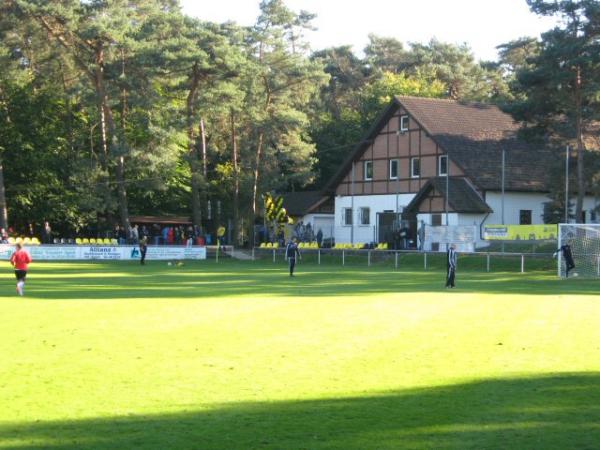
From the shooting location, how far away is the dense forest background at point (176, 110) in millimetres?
45406

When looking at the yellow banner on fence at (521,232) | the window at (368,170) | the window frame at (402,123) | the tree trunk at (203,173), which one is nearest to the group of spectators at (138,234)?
the tree trunk at (203,173)

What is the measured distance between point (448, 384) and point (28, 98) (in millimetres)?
59584

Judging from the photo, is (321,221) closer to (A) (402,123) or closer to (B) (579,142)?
(A) (402,123)

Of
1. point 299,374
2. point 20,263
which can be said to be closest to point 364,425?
point 299,374

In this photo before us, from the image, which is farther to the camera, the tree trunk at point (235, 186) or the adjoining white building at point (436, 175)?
the tree trunk at point (235, 186)

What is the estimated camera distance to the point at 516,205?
56.2 metres

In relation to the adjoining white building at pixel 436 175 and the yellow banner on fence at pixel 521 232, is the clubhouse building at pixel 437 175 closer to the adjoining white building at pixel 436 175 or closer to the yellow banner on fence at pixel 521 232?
the adjoining white building at pixel 436 175

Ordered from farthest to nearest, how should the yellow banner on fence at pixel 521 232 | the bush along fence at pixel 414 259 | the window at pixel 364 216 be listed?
1. the window at pixel 364 216
2. the yellow banner on fence at pixel 521 232
3. the bush along fence at pixel 414 259

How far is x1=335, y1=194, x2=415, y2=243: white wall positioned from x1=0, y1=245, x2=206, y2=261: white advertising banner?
12952 mm

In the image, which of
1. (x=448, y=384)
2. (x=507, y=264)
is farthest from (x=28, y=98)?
(x=448, y=384)

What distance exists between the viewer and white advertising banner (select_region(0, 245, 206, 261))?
171ft

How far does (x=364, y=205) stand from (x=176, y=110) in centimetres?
1522

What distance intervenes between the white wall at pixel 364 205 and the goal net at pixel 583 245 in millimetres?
23073

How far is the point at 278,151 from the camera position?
66250mm
